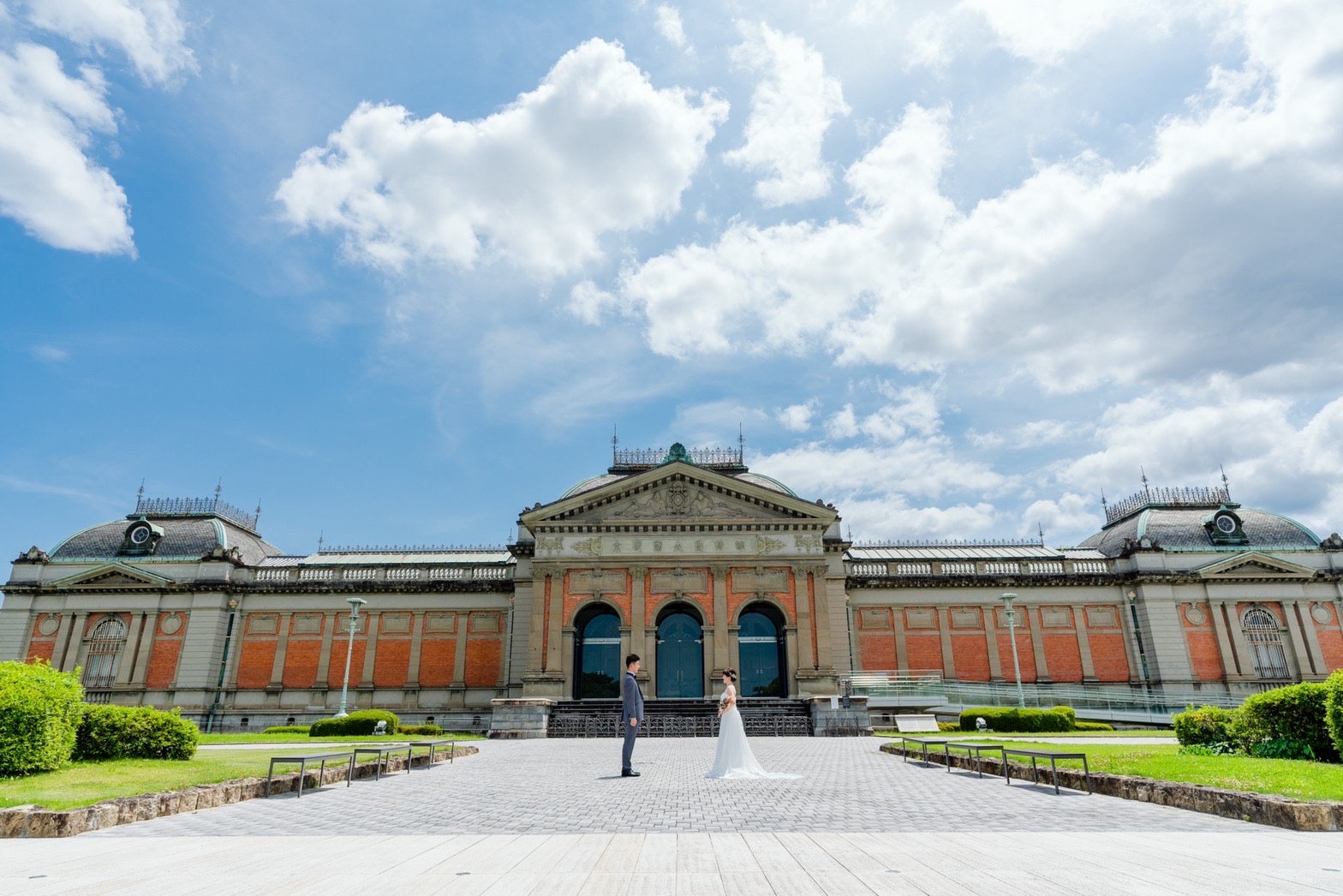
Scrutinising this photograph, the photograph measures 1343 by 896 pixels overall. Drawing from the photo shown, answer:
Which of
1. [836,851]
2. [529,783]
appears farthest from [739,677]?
[836,851]

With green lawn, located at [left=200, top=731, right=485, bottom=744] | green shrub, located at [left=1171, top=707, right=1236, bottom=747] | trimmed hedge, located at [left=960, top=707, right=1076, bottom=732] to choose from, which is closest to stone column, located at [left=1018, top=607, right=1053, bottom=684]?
trimmed hedge, located at [left=960, top=707, right=1076, bottom=732]

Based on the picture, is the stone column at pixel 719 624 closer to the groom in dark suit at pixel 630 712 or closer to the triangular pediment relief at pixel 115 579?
the groom in dark suit at pixel 630 712

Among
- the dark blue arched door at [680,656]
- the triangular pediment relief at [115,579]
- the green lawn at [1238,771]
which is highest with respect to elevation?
the triangular pediment relief at [115,579]

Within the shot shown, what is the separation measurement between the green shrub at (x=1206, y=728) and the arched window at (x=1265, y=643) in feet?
107

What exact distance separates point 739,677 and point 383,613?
20.6 meters

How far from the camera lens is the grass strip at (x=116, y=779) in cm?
936

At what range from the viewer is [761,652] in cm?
4012

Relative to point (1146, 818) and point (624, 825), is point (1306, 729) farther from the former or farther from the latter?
point (624, 825)

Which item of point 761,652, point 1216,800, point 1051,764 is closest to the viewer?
point 1216,800

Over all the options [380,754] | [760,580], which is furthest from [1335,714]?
[760,580]

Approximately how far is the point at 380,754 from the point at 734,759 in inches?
267

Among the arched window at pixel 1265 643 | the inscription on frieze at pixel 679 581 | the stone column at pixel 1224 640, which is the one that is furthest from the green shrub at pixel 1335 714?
the arched window at pixel 1265 643

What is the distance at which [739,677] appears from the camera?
39.4 metres

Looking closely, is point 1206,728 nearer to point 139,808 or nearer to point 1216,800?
point 1216,800
